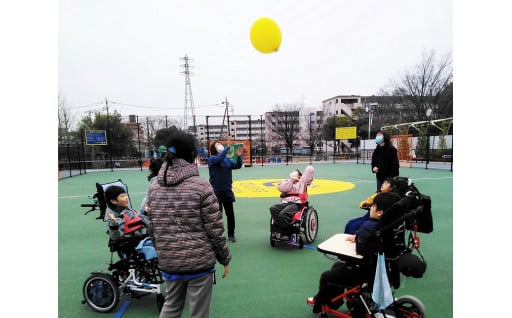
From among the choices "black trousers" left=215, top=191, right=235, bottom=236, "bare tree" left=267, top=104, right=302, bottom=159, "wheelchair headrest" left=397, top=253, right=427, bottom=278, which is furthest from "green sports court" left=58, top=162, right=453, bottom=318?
"bare tree" left=267, top=104, right=302, bottom=159

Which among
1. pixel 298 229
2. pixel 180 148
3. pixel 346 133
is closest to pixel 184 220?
pixel 180 148

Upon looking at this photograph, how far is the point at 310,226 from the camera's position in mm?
4535

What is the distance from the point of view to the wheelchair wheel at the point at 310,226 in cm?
442

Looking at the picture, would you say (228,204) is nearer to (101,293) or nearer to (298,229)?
(298,229)

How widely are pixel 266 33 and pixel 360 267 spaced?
124 inches

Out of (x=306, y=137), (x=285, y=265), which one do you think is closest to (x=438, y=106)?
(x=306, y=137)

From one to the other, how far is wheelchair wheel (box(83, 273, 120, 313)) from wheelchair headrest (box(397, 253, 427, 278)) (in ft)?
8.24

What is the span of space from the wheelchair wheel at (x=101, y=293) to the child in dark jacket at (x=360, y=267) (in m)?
1.88

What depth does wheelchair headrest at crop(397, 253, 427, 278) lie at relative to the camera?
83.1 inches

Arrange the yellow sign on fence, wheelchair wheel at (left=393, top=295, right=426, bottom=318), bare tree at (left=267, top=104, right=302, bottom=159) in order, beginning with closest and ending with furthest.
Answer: wheelchair wheel at (left=393, top=295, right=426, bottom=318)
the yellow sign on fence
bare tree at (left=267, top=104, right=302, bottom=159)

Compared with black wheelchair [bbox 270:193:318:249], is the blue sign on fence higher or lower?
higher

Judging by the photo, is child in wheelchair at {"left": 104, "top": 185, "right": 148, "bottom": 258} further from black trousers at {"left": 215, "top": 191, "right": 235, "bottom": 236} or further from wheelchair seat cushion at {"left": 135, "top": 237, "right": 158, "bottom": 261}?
black trousers at {"left": 215, "top": 191, "right": 235, "bottom": 236}

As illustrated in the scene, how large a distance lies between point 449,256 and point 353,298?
249cm

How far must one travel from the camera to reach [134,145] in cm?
2662
